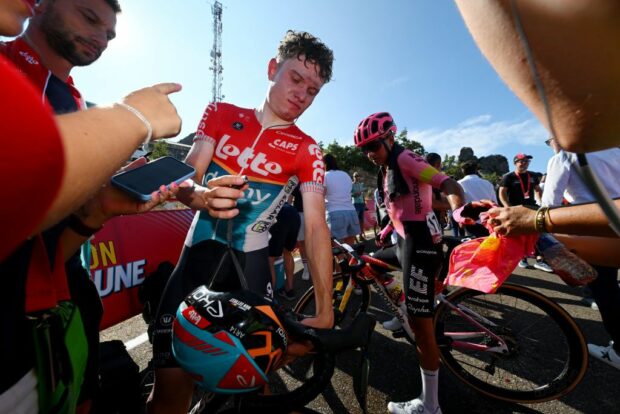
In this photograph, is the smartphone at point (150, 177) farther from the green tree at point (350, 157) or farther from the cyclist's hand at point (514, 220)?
the green tree at point (350, 157)

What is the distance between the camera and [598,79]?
1.76 feet

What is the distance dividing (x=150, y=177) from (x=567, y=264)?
7.05 ft

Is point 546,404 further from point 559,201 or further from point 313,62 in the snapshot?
point 313,62

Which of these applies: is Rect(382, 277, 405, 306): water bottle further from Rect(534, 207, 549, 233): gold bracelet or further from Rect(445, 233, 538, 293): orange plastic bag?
Rect(534, 207, 549, 233): gold bracelet

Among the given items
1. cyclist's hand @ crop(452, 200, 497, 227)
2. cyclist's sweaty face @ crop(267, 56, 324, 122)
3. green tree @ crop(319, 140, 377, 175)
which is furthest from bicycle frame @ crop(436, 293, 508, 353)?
green tree @ crop(319, 140, 377, 175)

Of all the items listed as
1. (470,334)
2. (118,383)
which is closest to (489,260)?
(470,334)

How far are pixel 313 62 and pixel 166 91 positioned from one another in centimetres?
152

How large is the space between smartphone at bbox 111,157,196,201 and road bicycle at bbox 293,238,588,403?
2.25 m

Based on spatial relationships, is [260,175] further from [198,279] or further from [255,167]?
[198,279]

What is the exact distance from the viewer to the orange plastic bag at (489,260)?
1904mm

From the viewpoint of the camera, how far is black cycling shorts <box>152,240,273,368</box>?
1578 millimetres

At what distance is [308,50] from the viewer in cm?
203

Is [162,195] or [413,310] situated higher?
[162,195]

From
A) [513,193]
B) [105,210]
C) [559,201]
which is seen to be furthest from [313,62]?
[513,193]
